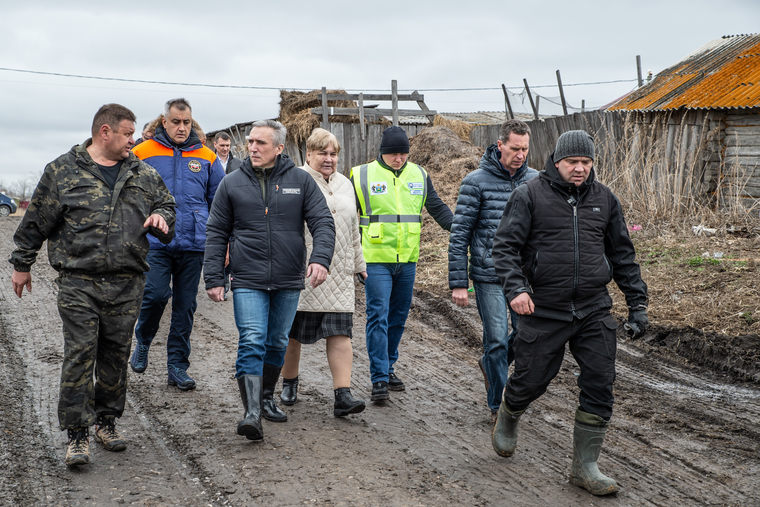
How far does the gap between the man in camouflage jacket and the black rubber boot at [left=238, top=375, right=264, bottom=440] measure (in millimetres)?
777

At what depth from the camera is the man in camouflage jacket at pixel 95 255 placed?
3.83 meters

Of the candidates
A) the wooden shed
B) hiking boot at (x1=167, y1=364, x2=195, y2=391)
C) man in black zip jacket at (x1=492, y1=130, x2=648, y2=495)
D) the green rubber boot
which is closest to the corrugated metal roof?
the wooden shed

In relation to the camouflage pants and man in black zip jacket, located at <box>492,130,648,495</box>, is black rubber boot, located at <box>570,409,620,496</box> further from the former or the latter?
the camouflage pants

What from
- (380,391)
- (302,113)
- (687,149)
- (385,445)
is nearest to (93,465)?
(385,445)

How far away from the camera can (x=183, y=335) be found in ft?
17.8

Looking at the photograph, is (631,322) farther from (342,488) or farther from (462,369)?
(462,369)

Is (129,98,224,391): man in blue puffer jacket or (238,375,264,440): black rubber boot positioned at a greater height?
(129,98,224,391): man in blue puffer jacket

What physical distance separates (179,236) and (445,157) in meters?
11.8

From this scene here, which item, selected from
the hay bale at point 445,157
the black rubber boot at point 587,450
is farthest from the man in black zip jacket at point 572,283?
the hay bale at point 445,157

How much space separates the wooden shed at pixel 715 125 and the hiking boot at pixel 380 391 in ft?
27.7

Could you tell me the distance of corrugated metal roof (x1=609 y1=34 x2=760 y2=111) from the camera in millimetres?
12145

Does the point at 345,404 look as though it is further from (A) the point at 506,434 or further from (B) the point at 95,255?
(B) the point at 95,255

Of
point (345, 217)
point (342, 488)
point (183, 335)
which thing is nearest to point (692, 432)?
A: point (342, 488)

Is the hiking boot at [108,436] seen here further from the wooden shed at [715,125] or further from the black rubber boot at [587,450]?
the wooden shed at [715,125]
